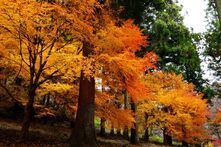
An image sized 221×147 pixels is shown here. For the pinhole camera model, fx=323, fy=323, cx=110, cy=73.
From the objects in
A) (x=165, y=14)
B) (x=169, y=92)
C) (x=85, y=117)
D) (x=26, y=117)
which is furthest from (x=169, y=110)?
(x=26, y=117)

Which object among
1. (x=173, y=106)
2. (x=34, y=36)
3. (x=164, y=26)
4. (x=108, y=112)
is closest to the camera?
(x=34, y=36)

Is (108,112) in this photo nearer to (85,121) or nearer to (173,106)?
(85,121)

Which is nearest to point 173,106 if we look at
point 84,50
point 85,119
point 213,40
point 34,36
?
point 213,40

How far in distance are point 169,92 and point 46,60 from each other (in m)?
16.9

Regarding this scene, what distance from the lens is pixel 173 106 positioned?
27281 mm

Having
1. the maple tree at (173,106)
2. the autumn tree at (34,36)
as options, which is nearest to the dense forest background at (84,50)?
the autumn tree at (34,36)

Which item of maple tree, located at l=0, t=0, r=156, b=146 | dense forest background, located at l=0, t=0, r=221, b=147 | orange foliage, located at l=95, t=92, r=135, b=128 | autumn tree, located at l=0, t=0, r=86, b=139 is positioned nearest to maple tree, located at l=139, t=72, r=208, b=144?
dense forest background, located at l=0, t=0, r=221, b=147

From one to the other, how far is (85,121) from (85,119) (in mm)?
86

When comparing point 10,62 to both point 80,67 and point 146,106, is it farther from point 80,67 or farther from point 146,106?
point 146,106

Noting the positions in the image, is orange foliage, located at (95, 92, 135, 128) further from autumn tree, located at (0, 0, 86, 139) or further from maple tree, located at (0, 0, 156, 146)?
autumn tree, located at (0, 0, 86, 139)

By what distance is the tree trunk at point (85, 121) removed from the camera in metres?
13.5

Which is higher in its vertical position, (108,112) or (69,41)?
(69,41)

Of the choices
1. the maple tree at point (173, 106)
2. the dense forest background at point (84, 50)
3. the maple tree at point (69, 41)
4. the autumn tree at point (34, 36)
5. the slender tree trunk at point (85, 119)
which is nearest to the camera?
the autumn tree at point (34, 36)

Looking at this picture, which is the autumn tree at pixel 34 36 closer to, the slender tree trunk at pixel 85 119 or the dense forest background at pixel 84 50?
the dense forest background at pixel 84 50
